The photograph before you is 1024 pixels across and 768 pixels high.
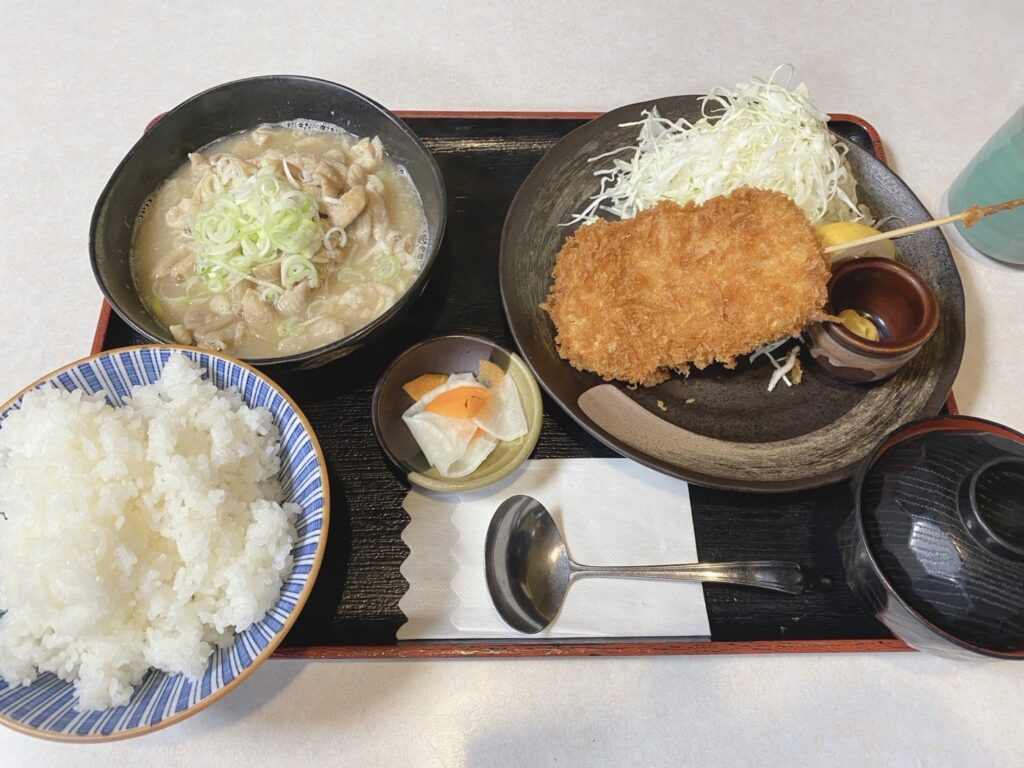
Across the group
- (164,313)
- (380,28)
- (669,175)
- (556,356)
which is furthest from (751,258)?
(380,28)

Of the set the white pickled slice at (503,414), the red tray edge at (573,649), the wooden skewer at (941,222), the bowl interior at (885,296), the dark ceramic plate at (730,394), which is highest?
the wooden skewer at (941,222)

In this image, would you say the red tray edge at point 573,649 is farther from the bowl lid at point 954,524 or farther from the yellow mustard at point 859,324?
the yellow mustard at point 859,324

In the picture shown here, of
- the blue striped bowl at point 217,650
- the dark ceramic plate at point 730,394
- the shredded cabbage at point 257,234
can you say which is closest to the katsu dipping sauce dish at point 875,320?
the dark ceramic plate at point 730,394

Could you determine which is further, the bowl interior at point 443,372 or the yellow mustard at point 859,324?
the yellow mustard at point 859,324

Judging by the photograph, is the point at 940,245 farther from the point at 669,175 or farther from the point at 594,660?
the point at 594,660

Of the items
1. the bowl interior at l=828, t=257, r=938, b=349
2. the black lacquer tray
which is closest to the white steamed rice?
the black lacquer tray

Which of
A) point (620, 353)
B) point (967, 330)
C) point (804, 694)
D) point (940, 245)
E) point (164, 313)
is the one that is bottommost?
point (164, 313)

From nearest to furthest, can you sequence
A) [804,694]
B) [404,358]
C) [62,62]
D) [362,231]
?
[804,694], [404,358], [362,231], [62,62]
